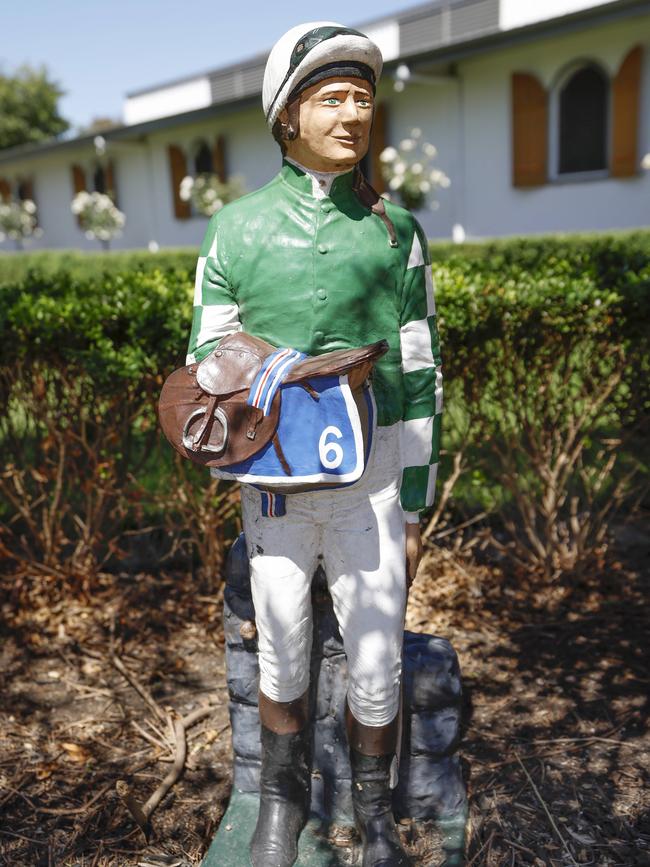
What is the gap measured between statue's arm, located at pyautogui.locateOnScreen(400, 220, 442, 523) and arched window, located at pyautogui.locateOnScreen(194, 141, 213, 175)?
19468mm

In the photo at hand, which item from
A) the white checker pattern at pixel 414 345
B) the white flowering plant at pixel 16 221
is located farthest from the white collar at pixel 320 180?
the white flowering plant at pixel 16 221

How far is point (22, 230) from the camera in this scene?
26078 mm

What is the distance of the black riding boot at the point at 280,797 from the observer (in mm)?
2389

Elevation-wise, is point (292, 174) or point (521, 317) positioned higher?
point (292, 174)

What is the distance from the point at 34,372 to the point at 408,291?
226 centimetres

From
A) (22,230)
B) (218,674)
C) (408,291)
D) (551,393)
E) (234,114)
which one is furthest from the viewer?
(22,230)

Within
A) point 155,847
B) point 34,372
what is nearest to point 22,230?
point 34,372

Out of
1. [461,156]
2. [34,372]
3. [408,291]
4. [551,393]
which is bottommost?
[551,393]

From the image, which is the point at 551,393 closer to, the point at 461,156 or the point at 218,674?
the point at 218,674

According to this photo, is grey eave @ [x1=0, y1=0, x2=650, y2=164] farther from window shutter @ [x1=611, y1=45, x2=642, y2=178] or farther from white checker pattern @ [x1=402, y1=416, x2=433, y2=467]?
white checker pattern @ [x1=402, y1=416, x2=433, y2=467]

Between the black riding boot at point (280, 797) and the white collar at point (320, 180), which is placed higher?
the white collar at point (320, 180)

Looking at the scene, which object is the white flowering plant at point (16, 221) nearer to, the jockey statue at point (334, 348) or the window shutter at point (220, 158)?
the window shutter at point (220, 158)

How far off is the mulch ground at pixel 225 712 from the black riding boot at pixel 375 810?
0.61ft

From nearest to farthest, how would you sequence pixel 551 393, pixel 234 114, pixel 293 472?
1. pixel 293 472
2. pixel 551 393
3. pixel 234 114
